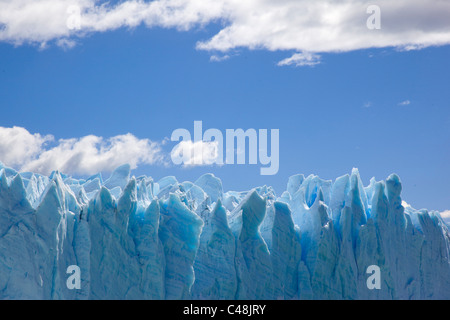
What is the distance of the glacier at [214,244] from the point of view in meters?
15.9

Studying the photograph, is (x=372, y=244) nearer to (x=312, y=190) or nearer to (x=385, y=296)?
(x=385, y=296)

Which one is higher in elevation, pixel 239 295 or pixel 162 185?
pixel 162 185

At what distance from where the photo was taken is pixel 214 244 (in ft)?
58.6

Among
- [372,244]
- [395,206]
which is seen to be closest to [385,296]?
[372,244]

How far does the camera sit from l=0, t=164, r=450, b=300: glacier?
15852 millimetres

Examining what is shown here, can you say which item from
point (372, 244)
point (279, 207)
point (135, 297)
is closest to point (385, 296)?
point (372, 244)

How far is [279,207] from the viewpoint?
19.1 m

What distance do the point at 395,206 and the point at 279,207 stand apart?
14.5ft

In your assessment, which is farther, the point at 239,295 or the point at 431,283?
the point at 431,283

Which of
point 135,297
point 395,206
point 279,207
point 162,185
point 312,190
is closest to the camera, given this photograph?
point 135,297

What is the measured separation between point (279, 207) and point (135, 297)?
528cm
